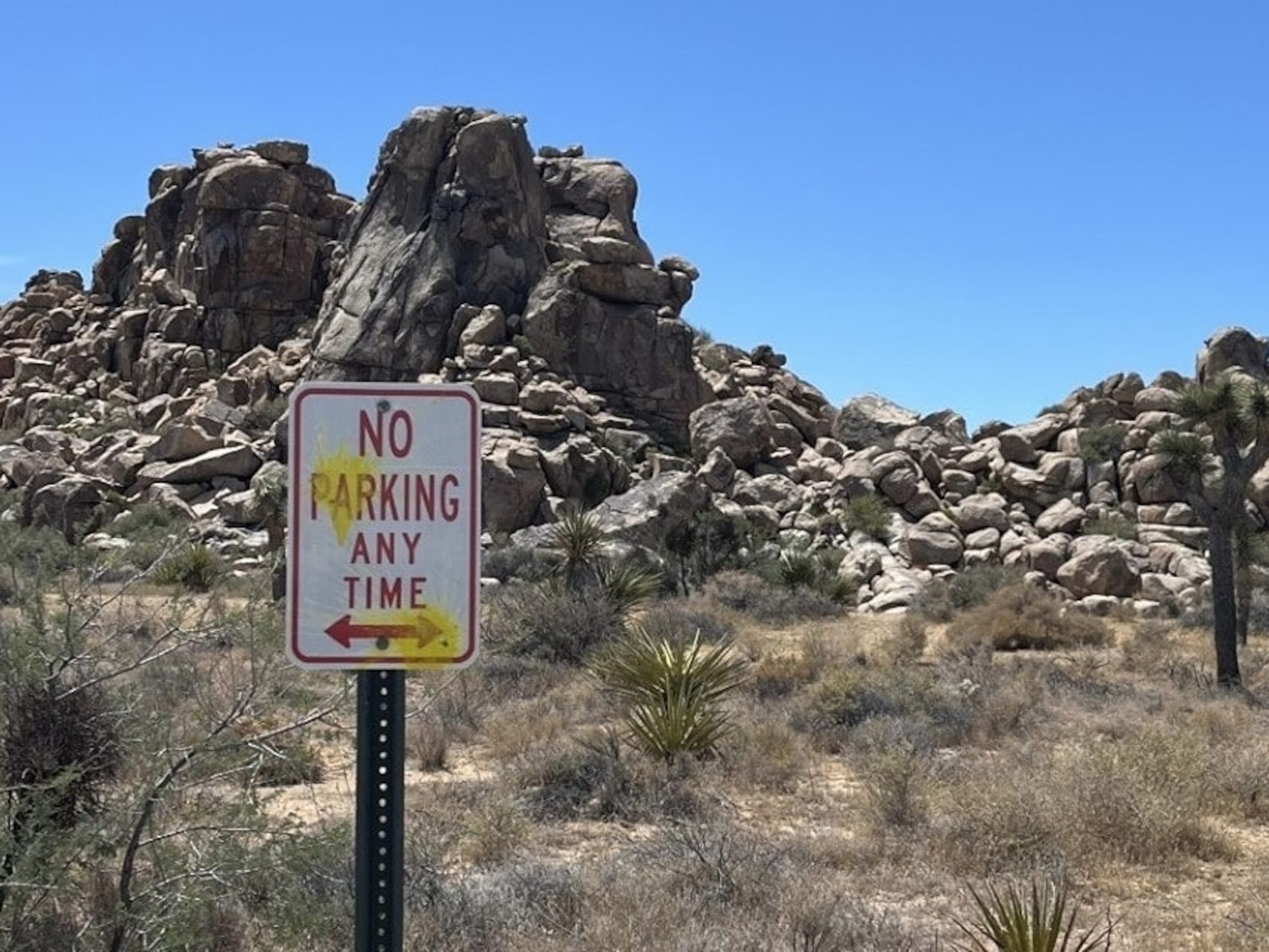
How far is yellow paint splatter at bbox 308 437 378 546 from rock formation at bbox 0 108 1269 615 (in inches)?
1022

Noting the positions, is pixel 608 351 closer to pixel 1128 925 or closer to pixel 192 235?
pixel 192 235

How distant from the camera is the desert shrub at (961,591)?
25141 millimetres

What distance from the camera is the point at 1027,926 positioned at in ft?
17.2

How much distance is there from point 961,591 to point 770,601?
4.23 meters

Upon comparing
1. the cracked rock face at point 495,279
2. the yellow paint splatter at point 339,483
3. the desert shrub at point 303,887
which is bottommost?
the desert shrub at point 303,887

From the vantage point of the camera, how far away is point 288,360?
49500 millimetres

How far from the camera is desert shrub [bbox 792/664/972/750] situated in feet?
38.8

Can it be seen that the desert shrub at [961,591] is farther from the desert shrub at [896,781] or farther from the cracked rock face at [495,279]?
the cracked rock face at [495,279]

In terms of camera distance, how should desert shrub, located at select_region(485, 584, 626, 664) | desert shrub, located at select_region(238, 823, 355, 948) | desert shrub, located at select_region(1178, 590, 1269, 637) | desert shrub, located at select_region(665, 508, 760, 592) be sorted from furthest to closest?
desert shrub, located at select_region(665, 508, 760, 592)
desert shrub, located at select_region(1178, 590, 1269, 637)
desert shrub, located at select_region(485, 584, 626, 664)
desert shrub, located at select_region(238, 823, 355, 948)

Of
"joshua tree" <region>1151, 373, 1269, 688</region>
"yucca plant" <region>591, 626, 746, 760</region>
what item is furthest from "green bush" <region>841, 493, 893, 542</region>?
"yucca plant" <region>591, 626, 746, 760</region>

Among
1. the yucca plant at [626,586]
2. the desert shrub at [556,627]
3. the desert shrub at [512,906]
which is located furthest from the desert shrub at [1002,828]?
the yucca plant at [626,586]

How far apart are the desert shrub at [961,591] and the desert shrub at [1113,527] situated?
380 cm

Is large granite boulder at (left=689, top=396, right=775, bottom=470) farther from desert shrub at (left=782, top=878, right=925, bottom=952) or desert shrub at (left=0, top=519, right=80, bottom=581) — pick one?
desert shrub at (left=782, top=878, right=925, bottom=952)

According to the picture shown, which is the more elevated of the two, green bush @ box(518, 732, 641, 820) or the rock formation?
the rock formation
